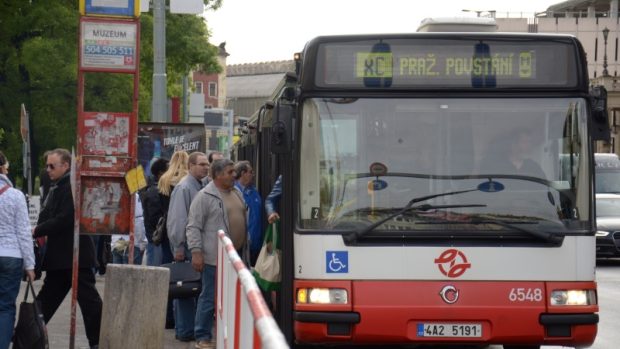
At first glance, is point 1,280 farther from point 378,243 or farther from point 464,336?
point 464,336

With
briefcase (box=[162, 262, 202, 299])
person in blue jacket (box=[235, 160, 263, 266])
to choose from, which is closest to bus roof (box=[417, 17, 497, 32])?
briefcase (box=[162, 262, 202, 299])

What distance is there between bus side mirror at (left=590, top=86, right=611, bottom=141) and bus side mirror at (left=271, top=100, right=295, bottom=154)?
2.31 metres

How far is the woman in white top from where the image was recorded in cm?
998

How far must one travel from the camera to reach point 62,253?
37.0ft

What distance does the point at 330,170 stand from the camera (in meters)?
Result: 10.4

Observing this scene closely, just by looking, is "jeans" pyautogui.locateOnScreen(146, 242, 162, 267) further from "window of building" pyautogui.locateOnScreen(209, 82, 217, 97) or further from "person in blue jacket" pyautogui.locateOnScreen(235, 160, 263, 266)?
"window of building" pyautogui.locateOnScreen(209, 82, 217, 97)

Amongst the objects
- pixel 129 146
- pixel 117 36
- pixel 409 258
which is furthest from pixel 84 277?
pixel 409 258

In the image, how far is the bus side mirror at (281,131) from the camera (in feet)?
33.8

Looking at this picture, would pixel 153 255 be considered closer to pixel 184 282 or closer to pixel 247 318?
pixel 184 282

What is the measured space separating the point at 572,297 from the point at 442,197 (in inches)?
49.1

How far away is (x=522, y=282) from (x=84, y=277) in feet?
12.0

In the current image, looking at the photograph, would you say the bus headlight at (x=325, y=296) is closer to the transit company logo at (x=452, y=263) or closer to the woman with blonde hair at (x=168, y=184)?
the transit company logo at (x=452, y=263)

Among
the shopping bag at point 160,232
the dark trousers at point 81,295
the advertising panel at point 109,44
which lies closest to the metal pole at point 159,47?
the shopping bag at point 160,232

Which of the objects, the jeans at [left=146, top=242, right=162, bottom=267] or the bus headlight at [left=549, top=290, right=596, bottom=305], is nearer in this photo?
the bus headlight at [left=549, top=290, right=596, bottom=305]
